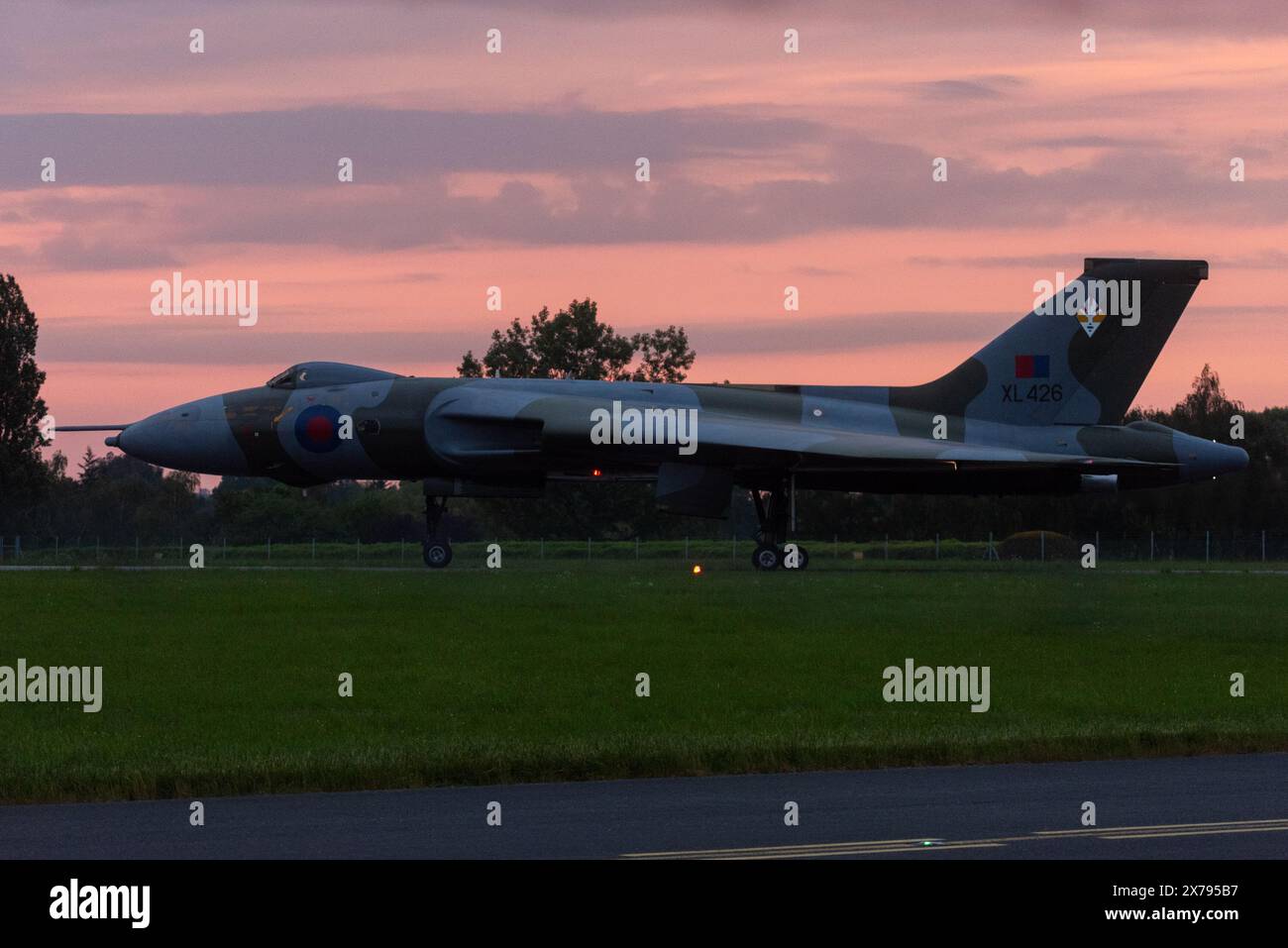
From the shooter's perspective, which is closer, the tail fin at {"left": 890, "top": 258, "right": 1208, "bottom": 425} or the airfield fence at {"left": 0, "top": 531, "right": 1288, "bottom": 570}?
the tail fin at {"left": 890, "top": 258, "right": 1208, "bottom": 425}

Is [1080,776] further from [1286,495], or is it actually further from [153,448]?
[1286,495]

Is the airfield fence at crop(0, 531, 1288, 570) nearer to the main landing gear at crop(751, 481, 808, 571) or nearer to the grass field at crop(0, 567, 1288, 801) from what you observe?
the main landing gear at crop(751, 481, 808, 571)

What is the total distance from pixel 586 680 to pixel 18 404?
74.0 m

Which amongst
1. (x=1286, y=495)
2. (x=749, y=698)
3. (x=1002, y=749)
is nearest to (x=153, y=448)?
(x=749, y=698)

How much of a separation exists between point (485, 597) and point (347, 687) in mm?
12818

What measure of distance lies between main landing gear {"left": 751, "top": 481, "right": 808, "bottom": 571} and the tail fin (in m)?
5.87

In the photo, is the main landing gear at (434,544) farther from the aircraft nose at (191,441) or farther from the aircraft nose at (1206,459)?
the aircraft nose at (1206,459)

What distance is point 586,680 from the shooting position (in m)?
20.8

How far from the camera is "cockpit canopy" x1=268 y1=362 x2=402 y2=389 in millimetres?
46719

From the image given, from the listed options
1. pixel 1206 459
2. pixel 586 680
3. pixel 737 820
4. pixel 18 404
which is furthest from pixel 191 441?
pixel 18 404

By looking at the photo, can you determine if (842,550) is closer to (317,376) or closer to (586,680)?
(317,376)

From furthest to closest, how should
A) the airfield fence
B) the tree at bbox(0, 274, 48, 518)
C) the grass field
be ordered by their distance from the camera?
1. the tree at bbox(0, 274, 48, 518)
2. the airfield fence
3. the grass field

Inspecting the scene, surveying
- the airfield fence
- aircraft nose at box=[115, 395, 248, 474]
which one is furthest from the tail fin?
aircraft nose at box=[115, 395, 248, 474]
